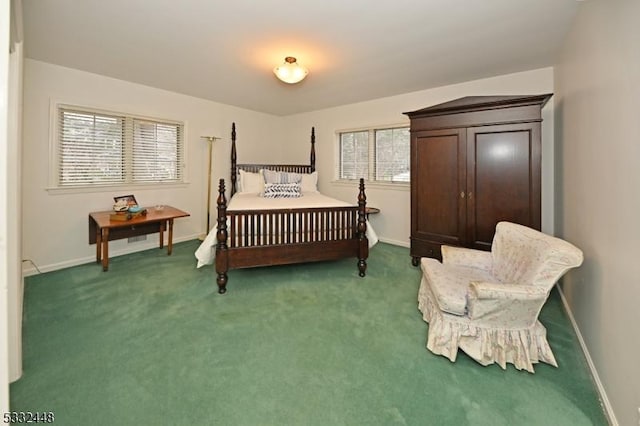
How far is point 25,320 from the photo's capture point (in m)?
Result: 2.14

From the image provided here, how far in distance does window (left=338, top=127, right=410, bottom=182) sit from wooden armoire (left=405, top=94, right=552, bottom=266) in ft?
3.59

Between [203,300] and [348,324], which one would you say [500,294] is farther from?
[203,300]

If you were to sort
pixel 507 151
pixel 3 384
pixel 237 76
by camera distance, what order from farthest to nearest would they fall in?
pixel 237 76, pixel 507 151, pixel 3 384

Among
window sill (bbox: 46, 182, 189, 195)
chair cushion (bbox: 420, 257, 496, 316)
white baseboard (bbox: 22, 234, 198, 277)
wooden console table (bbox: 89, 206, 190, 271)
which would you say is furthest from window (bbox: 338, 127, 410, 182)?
white baseboard (bbox: 22, 234, 198, 277)

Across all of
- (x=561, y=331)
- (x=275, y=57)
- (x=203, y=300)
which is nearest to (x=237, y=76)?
(x=275, y=57)

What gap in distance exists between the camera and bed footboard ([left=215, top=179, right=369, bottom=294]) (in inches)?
107

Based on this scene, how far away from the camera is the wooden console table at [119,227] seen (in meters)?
3.16

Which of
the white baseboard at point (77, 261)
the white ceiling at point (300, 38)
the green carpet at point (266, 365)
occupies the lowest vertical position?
Result: the green carpet at point (266, 365)

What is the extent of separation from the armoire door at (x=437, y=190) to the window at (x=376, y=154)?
3.59 ft

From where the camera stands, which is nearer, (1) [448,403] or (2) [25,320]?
(1) [448,403]

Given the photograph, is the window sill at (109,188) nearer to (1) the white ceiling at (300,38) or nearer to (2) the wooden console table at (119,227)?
(2) the wooden console table at (119,227)

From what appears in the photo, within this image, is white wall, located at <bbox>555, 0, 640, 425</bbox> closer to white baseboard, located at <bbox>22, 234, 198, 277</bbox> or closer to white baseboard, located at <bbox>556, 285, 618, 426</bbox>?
white baseboard, located at <bbox>556, 285, 618, 426</bbox>

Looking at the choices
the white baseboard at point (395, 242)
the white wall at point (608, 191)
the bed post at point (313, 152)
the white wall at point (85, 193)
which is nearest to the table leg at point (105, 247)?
the white wall at point (85, 193)

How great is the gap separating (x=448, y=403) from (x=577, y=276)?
4.80 ft
